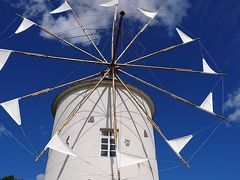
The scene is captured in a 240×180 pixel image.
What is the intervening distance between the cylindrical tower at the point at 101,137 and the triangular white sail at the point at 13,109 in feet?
5.89

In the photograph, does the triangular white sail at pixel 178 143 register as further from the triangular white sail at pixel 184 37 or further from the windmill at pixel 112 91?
the triangular white sail at pixel 184 37

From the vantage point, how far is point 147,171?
12.1 m

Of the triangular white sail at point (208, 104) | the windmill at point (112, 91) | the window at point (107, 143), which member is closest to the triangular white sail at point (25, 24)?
the windmill at point (112, 91)

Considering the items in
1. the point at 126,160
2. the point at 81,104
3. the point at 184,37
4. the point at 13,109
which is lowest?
the point at 126,160

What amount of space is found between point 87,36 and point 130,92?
11.2 ft

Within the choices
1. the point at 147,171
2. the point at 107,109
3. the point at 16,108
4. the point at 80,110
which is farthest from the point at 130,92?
the point at 16,108

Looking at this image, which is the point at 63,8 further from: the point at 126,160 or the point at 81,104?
the point at 126,160

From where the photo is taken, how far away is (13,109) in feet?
38.9

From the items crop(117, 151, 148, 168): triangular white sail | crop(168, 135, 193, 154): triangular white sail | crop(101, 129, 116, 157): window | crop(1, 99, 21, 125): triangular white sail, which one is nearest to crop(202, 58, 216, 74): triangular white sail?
crop(168, 135, 193, 154): triangular white sail

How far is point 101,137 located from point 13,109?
3.26m

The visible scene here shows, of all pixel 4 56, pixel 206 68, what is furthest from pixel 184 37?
pixel 4 56

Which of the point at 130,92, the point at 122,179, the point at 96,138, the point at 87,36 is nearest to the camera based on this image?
the point at 122,179

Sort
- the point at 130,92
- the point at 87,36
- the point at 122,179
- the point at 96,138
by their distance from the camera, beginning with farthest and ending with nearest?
1. the point at 87,36
2. the point at 130,92
3. the point at 96,138
4. the point at 122,179

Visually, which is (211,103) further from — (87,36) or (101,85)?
(87,36)
